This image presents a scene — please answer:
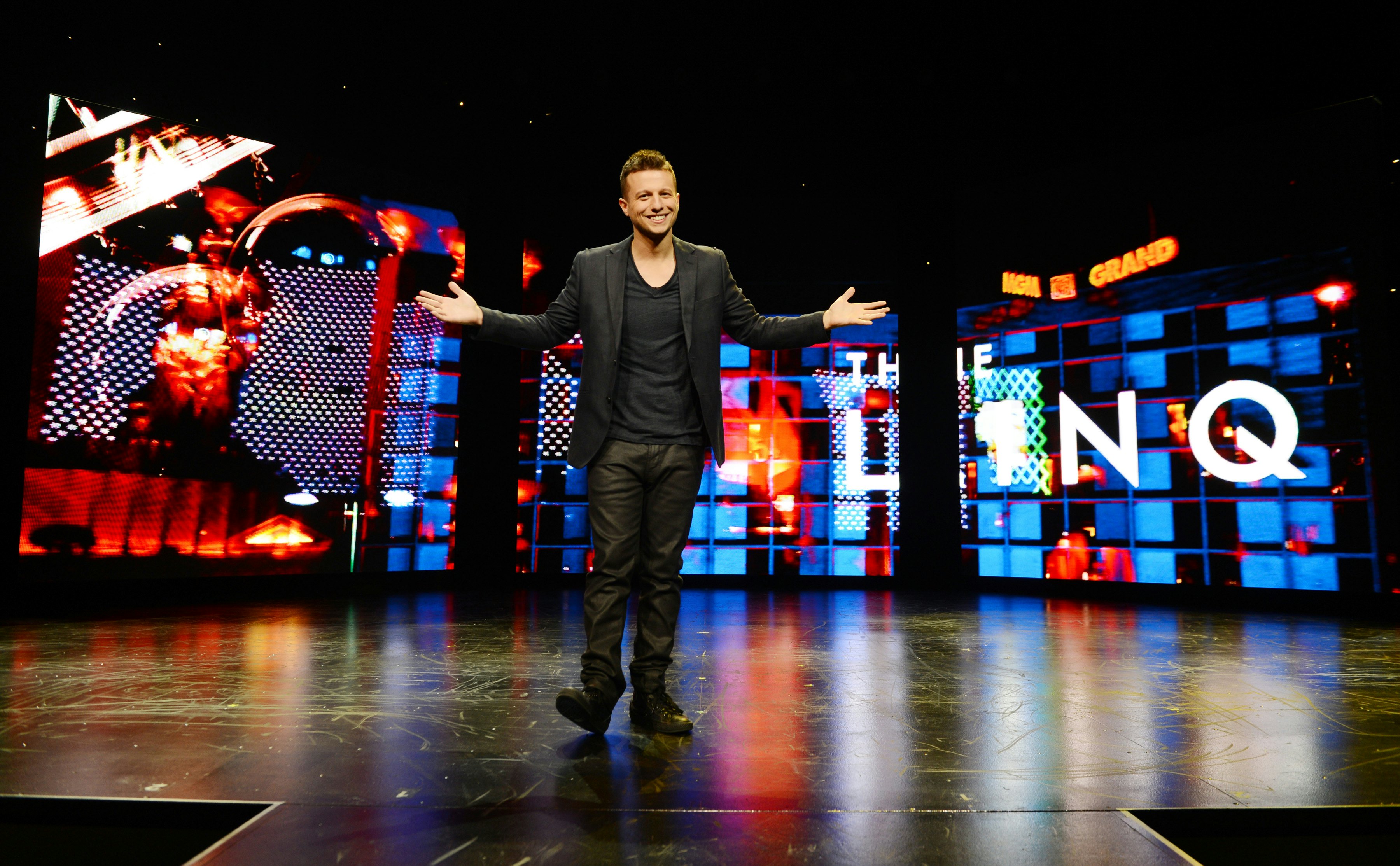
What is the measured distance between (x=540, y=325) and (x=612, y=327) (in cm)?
20

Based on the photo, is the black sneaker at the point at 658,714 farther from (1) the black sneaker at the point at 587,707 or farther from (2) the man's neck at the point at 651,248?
(2) the man's neck at the point at 651,248

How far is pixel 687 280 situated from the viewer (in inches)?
77.6

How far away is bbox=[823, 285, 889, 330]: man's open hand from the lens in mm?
1945

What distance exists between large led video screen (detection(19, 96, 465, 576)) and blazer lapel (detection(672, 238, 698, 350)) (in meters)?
4.30

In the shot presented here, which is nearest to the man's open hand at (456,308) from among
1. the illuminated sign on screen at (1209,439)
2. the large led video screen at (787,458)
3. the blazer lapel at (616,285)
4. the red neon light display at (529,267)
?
the blazer lapel at (616,285)

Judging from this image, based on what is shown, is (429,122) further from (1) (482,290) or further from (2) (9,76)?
(2) (9,76)

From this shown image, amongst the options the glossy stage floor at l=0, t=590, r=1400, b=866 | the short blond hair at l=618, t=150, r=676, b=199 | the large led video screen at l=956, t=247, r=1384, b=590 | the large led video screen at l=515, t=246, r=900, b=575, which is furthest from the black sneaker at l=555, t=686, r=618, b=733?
the large led video screen at l=956, t=247, r=1384, b=590

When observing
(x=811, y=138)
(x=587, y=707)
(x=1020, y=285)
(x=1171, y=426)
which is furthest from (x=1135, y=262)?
(x=587, y=707)

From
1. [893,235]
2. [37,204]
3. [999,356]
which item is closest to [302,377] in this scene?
[37,204]

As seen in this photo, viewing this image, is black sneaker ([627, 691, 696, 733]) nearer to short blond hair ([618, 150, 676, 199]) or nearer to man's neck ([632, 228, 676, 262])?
man's neck ([632, 228, 676, 262])

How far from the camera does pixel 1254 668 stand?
2.67 meters

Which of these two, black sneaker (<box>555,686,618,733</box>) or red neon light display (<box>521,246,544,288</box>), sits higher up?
red neon light display (<box>521,246,544,288</box>)

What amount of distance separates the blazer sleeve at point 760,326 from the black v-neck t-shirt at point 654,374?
6.0 inches

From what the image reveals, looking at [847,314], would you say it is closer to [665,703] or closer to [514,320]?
[514,320]
